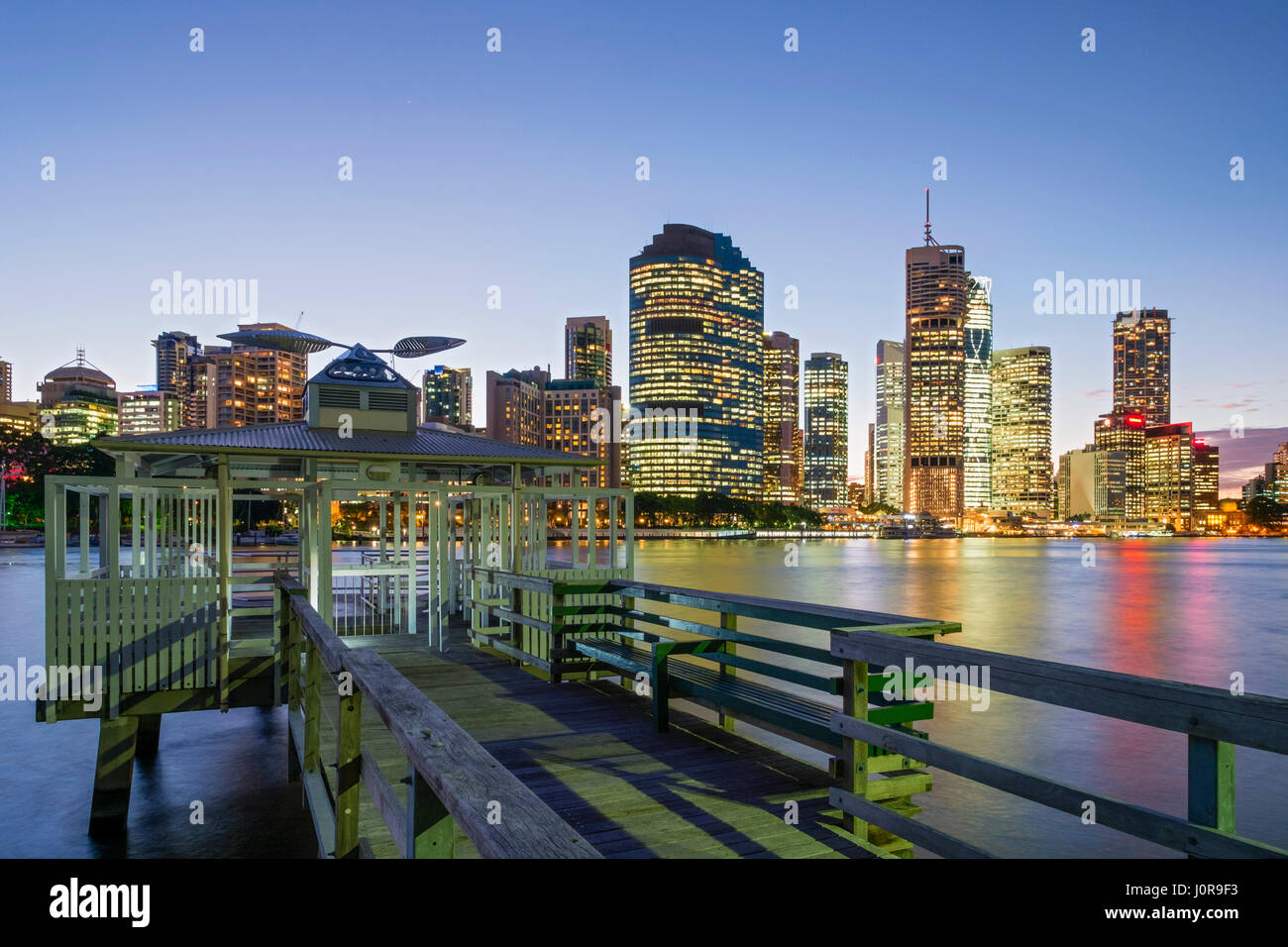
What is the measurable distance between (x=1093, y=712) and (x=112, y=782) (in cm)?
1220

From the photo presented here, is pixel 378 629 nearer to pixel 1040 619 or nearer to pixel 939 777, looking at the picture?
pixel 939 777

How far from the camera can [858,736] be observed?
177 inches

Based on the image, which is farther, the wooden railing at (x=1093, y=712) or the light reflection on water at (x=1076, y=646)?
the light reflection on water at (x=1076, y=646)

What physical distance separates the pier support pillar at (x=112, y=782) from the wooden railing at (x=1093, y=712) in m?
10.2

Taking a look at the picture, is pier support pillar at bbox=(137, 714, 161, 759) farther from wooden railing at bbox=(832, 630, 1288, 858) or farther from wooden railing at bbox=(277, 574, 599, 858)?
wooden railing at bbox=(832, 630, 1288, 858)

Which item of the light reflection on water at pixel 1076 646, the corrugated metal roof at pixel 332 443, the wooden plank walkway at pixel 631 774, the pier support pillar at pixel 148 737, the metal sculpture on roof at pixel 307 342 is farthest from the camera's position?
Result: the metal sculpture on roof at pixel 307 342

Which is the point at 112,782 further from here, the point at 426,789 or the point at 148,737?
the point at 426,789

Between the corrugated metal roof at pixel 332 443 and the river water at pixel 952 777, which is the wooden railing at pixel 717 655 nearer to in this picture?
the corrugated metal roof at pixel 332 443

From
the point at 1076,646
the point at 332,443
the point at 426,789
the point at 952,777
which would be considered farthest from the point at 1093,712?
the point at 1076,646

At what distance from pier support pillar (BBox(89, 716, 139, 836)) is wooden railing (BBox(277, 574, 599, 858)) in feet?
23.7

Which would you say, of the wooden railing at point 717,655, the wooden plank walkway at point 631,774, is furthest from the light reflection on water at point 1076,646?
the wooden plank walkway at point 631,774

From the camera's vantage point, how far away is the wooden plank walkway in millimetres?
4711

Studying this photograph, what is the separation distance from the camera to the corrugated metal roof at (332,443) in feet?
38.7

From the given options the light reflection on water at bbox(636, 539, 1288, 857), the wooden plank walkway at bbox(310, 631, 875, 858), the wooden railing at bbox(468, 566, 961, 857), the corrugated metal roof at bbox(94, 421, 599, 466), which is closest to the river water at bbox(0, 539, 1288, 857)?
the light reflection on water at bbox(636, 539, 1288, 857)
